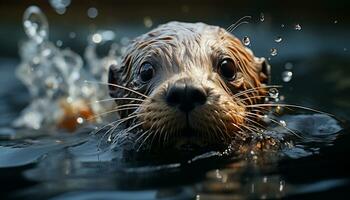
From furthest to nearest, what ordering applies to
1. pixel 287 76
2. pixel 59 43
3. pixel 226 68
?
pixel 59 43
pixel 287 76
pixel 226 68

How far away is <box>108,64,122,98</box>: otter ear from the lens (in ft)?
17.3

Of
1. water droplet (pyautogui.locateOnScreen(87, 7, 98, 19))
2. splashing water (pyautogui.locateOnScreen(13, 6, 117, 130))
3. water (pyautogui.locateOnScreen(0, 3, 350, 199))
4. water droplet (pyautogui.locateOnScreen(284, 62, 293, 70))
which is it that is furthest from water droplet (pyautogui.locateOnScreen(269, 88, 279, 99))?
water droplet (pyautogui.locateOnScreen(87, 7, 98, 19))

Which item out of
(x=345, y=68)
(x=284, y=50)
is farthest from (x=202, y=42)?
(x=284, y=50)

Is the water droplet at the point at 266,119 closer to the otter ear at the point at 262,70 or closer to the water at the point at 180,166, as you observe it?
the water at the point at 180,166

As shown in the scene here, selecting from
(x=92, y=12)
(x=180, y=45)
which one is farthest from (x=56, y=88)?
A: (x=92, y=12)

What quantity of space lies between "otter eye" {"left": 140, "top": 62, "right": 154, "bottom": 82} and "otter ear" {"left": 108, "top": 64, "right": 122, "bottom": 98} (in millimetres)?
495

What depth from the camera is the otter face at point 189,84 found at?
402cm

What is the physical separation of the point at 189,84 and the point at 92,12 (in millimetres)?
9749

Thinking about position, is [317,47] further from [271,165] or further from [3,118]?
[271,165]

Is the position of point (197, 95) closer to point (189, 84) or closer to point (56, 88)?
point (189, 84)

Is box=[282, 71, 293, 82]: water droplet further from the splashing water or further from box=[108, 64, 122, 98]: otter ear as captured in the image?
box=[108, 64, 122, 98]: otter ear

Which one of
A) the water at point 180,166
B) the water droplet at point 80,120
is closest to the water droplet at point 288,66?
the water at point 180,166

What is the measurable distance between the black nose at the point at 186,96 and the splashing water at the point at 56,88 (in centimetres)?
260

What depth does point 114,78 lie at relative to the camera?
210 inches
